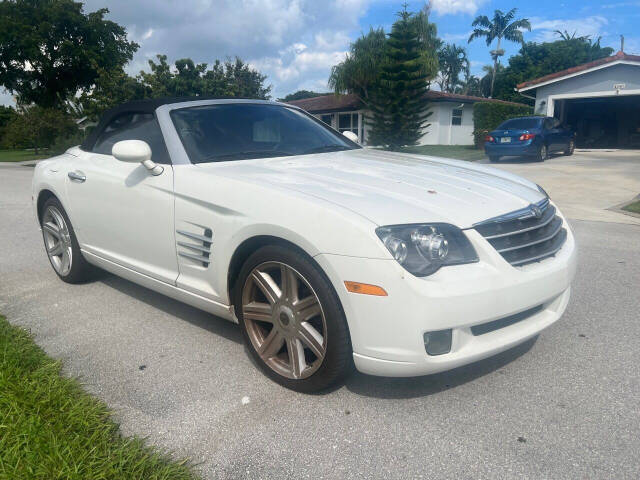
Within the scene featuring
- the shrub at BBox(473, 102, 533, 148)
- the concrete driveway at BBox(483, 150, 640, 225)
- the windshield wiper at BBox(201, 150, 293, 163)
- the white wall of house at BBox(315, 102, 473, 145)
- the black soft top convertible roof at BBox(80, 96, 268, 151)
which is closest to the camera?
the windshield wiper at BBox(201, 150, 293, 163)

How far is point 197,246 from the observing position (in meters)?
3.13

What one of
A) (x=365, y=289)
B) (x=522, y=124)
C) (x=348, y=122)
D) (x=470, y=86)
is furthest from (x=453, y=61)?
(x=365, y=289)

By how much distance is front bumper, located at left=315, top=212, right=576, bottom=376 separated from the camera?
232 centimetres

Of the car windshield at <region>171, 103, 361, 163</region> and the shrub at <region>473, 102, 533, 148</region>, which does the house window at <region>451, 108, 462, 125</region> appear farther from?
the car windshield at <region>171, 103, 361, 163</region>

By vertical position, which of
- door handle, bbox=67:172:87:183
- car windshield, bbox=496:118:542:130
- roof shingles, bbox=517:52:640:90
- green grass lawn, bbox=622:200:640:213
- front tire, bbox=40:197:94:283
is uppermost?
roof shingles, bbox=517:52:640:90

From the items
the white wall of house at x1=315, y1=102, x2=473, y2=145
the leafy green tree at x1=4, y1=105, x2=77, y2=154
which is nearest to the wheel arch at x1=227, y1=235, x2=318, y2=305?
the leafy green tree at x1=4, y1=105, x2=77, y2=154

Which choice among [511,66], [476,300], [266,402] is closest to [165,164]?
[266,402]

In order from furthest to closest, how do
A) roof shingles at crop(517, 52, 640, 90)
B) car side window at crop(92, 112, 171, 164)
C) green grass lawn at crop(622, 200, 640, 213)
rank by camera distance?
roof shingles at crop(517, 52, 640, 90) < green grass lawn at crop(622, 200, 640, 213) < car side window at crop(92, 112, 171, 164)

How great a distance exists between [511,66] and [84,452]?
68412 mm

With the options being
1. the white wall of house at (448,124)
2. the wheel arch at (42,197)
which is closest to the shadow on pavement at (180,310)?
the wheel arch at (42,197)

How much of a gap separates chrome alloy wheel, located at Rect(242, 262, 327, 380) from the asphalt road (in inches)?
6.7

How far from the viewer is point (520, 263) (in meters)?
2.64

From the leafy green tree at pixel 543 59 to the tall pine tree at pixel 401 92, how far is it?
103 ft

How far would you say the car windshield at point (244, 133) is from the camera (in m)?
3.55
